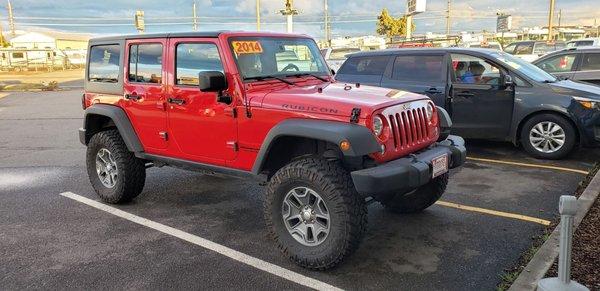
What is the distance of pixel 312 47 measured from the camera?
536 centimetres

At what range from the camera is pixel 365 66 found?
8648 millimetres

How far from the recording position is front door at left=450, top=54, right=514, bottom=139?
7.59 metres

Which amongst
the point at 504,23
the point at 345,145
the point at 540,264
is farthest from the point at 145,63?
the point at 504,23

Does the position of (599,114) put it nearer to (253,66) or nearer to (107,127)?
(253,66)

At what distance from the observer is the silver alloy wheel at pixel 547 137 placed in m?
7.37

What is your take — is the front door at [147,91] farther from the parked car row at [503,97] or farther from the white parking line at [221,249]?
the parked car row at [503,97]

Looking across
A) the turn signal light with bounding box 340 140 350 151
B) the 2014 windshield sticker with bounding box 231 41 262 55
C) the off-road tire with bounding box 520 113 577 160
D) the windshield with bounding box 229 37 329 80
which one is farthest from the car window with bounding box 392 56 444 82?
the turn signal light with bounding box 340 140 350 151

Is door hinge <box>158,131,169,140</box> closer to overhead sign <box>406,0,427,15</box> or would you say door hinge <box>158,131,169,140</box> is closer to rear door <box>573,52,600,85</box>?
rear door <box>573,52,600,85</box>

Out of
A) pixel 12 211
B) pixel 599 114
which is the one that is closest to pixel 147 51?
pixel 12 211

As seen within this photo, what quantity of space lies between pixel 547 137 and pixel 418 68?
7.14 feet

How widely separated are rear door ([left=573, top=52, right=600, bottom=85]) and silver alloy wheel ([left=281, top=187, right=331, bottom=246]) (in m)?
9.18

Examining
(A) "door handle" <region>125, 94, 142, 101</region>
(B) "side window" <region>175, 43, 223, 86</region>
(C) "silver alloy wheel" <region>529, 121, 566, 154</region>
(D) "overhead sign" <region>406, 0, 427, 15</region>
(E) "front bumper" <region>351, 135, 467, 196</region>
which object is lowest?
(C) "silver alloy wheel" <region>529, 121, 566, 154</region>

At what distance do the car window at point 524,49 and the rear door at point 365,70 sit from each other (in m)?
17.2

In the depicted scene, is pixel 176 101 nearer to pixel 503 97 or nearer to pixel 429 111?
pixel 429 111
